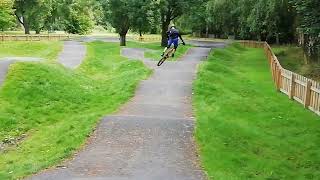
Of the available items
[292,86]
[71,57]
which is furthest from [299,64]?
[292,86]

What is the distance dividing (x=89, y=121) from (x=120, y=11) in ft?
102

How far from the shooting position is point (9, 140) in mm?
14266

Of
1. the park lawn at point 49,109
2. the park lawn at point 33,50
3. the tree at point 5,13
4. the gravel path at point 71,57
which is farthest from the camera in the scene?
the tree at point 5,13

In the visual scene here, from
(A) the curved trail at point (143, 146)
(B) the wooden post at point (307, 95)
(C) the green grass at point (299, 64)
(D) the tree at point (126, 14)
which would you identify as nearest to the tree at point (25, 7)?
(D) the tree at point (126, 14)

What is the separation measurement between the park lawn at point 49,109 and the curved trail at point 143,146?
538mm

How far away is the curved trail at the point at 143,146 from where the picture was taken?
9742 millimetres

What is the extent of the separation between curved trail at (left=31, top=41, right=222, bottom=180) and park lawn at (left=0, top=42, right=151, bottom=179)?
1.77 feet

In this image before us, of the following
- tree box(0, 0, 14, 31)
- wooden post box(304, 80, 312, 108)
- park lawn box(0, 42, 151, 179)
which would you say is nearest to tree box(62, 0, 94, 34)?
tree box(0, 0, 14, 31)

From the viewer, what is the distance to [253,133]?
14.0 meters

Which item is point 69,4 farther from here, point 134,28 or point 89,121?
point 89,121

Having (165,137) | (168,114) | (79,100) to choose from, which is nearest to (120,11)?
(79,100)

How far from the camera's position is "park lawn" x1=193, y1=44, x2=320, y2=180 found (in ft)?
35.9

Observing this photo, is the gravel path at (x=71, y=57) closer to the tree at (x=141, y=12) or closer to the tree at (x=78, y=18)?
the tree at (x=141, y=12)

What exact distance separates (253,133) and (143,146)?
374 centimetres
